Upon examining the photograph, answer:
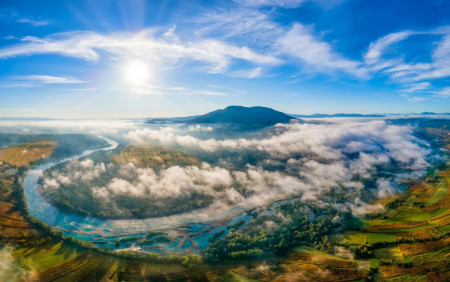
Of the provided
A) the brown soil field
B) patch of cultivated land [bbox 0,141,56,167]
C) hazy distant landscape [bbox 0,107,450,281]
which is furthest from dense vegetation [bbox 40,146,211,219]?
the brown soil field

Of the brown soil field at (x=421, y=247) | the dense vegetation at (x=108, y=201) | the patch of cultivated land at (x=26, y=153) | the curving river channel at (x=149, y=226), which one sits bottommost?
the brown soil field at (x=421, y=247)

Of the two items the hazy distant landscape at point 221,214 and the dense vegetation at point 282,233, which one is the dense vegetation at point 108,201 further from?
the dense vegetation at point 282,233

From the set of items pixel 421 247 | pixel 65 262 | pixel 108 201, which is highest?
pixel 108 201

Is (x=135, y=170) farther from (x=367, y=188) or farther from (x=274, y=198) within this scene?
(x=367, y=188)

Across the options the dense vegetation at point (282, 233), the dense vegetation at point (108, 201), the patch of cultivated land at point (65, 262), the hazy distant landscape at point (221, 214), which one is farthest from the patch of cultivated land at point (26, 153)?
the dense vegetation at point (282, 233)

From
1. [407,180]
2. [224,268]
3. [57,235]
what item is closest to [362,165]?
[407,180]

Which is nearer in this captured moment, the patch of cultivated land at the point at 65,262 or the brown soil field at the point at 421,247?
the patch of cultivated land at the point at 65,262

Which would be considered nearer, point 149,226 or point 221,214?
point 149,226

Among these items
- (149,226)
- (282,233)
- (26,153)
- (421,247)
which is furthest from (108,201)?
(26,153)

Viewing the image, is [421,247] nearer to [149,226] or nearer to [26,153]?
[149,226]

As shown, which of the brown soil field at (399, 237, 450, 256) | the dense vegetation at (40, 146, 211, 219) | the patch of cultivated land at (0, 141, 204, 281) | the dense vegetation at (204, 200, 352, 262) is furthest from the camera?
the dense vegetation at (40, 146, 211, 219)

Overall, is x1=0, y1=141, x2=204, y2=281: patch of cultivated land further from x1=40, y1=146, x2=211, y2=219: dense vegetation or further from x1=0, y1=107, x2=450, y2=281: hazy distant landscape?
x1=40, y1=146, x2=211, y2=219: dense vegetation
